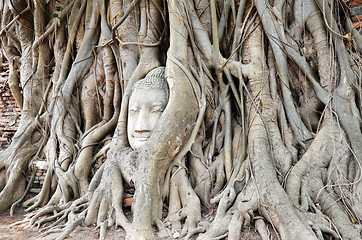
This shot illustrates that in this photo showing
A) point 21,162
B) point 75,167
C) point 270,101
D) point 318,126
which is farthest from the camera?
point 21,162

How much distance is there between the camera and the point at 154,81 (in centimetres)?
276

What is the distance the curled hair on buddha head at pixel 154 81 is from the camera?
2.73m

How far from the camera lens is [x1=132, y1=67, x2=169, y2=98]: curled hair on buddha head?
8.96 feet

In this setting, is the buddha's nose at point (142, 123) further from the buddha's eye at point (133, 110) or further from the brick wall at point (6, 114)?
the brick wall at point (6, 114)

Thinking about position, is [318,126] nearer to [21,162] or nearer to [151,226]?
[151,226]

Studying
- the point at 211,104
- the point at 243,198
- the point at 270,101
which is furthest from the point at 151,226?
the point at 270,101

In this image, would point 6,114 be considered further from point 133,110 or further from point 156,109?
point 156,109

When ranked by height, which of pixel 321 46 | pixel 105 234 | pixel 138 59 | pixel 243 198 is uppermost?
pixel 138 59

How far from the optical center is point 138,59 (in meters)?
3.23

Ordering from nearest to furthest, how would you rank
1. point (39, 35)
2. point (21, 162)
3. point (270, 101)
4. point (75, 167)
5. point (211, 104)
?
point (270, 101)
point (211, 104)
point (75, 167)
point (21, 162)
point (39, 35)

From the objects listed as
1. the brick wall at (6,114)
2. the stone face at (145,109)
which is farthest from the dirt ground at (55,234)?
the brick wall at (6,114)

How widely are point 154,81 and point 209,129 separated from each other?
2.46 ft

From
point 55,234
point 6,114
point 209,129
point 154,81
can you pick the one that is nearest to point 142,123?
point 154,81

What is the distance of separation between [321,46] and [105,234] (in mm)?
2530
